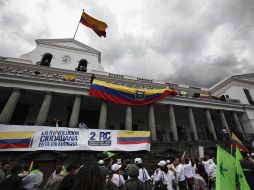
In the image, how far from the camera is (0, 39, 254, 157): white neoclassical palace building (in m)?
14.0

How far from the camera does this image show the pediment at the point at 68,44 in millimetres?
22062

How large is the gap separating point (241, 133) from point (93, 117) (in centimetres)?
2003

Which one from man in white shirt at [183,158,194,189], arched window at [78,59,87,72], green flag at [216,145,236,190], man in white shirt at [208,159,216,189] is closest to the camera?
green flag at [216,145,236,190]

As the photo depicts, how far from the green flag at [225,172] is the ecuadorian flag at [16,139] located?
36.5 ft

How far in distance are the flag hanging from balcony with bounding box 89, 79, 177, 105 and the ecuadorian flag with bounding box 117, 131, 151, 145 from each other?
325 centimetres

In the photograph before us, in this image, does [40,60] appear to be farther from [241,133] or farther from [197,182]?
[241,133]

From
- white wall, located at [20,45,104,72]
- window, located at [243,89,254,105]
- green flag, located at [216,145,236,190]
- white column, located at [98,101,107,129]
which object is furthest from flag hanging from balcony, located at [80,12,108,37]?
window, located at [243,89,254,105]

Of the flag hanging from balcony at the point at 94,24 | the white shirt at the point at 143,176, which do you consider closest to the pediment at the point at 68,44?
the flag hanging from balcony at the point at 94,24

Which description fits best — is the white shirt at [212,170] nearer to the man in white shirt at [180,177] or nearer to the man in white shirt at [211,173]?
the man in white shirt at [211,173]

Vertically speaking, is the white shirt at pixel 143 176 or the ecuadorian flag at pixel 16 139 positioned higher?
the ecuadorian flag at pixel 16 139

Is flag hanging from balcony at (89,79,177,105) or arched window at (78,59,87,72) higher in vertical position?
arched window at (78,59,87,72)

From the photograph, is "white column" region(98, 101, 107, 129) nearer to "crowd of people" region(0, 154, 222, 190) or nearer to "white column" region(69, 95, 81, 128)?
"white column" region(69, 95, 81, 128)

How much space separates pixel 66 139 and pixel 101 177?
1001 centimetres

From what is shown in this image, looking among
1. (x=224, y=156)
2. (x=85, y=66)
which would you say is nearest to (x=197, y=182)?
(x=224, y=156)
